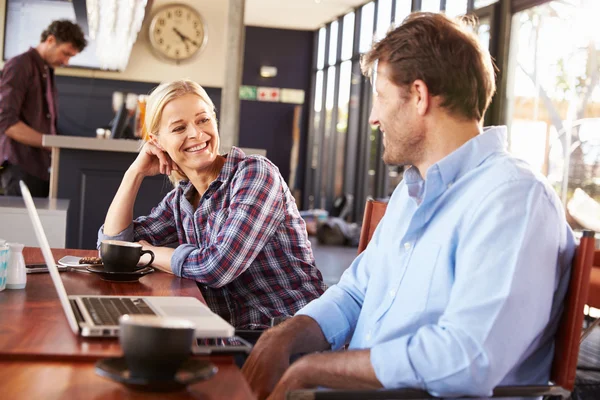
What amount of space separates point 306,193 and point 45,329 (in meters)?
13.7

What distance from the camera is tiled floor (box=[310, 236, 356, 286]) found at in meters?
6.74

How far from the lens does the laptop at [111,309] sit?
1.13 metres

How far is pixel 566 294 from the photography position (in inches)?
48.9

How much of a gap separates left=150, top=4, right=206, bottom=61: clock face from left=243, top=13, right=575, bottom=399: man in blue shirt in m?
5.44

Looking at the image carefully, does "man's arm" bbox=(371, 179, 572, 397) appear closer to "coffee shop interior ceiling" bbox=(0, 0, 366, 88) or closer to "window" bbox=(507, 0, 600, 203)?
"window" bbox=(507, 0, 600, 203)

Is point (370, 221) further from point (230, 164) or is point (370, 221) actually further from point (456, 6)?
point (456, 6)

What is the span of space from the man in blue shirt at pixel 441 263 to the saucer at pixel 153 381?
36cm

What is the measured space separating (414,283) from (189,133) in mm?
1038

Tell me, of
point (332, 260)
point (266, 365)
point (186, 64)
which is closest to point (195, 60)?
point (186, 64)

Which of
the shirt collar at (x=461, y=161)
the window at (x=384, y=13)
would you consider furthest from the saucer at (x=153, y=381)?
the window at (x=384, y=13)

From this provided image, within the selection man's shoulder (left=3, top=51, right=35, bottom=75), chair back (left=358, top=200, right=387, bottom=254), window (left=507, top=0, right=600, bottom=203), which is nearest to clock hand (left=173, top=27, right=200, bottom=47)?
man's shoulder (left=3, top=51, right=35, bottom=75)

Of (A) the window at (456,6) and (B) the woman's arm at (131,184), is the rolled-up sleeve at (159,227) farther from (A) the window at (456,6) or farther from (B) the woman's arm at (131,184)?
(A) the window at (456,6)

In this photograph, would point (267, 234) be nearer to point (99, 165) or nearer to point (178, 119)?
point (178, 119)

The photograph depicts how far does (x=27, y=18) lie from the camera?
699cm
